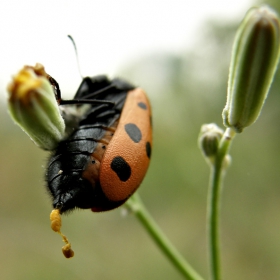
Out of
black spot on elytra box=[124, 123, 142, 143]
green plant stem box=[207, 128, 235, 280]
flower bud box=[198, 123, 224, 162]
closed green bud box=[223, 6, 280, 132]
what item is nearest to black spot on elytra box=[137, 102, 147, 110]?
black spot on elytra box=[124, 123, 142, 143]

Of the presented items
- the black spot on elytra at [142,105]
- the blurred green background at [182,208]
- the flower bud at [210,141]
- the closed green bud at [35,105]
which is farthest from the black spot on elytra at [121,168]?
the blurred green background at [182,208]

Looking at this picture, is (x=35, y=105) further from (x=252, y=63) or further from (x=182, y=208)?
(x=182, y=208)

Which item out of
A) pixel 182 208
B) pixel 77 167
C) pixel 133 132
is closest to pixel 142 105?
pixel 133 132

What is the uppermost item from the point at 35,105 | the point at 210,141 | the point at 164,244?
the point at 35,105

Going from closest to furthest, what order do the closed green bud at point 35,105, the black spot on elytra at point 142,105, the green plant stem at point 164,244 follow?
1. the closed green bud at point 35,105
2. the green plant stem at point 164,244
3. the black spot on elytra at point 142,105

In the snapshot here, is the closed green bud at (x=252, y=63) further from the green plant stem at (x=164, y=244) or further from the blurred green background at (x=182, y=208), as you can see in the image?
the blurred green background at (x=182, y=208)

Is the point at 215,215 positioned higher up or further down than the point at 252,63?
further down
